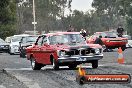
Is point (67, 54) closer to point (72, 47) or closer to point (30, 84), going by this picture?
point (72, 47)

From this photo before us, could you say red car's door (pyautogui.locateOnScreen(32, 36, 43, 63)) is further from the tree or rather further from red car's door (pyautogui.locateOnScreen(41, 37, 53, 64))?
the tree

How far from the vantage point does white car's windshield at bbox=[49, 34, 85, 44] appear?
768 inches

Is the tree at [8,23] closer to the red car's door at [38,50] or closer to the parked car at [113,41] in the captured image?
the parked car at [113,41]

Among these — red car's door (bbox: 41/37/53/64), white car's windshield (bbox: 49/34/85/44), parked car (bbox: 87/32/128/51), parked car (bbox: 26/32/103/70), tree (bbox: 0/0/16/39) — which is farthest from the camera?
tree (bbox: 0/0/16/39)

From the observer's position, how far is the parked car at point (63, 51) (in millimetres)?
18562

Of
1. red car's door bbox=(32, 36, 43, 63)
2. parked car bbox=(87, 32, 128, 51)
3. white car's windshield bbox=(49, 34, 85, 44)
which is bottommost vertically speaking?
parked car bbox=(87, 32, 128, 51)

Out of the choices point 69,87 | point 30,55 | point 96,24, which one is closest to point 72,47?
point 30,55

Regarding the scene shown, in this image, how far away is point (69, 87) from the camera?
1223 centimetres

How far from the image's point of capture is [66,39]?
19656mm

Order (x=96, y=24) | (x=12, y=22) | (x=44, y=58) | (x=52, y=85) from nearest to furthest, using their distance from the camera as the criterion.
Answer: (x=52, y=85), (x=44, y=58), (x=12, y=22), (x=96, y=24)

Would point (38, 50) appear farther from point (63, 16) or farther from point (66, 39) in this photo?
point (63, 16)

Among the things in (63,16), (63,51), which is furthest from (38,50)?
(63,16)

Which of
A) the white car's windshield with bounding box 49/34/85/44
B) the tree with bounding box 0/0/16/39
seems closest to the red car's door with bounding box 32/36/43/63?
the white car's windshield with bounding box 49/34/85/44

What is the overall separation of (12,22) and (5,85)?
5591cm
